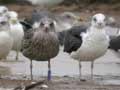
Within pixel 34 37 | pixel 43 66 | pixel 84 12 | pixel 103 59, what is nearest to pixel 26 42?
pixel 34 37

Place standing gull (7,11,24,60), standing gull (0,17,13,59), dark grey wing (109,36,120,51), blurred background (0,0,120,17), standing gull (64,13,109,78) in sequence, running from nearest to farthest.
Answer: standing gull (0,17,13,59) → standing gull (64,13,109,78) → dark grey wing (109,36,120,51) → standing gull (7,11,24,60) → blurred background (0,0,120,17)

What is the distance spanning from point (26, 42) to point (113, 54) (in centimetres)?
425

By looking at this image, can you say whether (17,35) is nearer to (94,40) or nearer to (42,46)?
(94,40)

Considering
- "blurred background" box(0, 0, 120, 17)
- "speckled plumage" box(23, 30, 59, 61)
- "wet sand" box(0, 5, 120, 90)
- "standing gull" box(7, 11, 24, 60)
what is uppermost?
"blurred background" box(0, 0, 120, 17)

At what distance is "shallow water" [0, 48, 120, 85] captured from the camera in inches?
→ 491

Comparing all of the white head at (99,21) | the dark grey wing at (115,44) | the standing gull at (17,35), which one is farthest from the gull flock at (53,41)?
the standing gull at (17,35)

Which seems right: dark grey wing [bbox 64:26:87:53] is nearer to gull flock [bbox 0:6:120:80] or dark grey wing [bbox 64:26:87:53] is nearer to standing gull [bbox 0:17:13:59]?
gull flock [bbox 0:6:120:80]

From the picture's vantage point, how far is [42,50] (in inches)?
445

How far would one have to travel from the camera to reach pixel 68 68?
1359cm

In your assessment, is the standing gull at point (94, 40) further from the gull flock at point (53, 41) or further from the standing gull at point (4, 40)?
the standing gull at point (4, 40)

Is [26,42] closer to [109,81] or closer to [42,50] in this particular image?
[42,50]

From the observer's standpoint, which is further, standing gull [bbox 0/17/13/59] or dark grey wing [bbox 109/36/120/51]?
dark grey wing [bbox 109/36/120/51]

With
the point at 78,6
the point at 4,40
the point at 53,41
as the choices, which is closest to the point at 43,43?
the point at 53,41

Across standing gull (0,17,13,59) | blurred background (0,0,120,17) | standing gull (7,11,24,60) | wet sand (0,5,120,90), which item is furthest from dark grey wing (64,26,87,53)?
blurred background (0,0,120,17)
